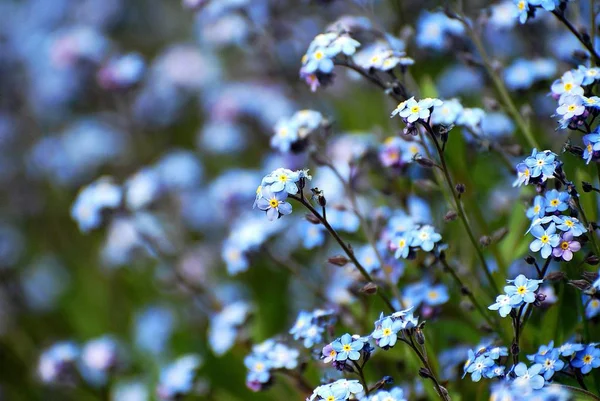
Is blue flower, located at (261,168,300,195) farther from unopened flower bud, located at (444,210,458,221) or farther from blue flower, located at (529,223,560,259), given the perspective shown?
blue flower, located at (529,223,560,259)

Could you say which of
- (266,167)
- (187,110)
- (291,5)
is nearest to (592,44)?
(266,167)

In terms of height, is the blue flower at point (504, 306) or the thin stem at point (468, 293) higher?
the thin stem at point (468, 293)

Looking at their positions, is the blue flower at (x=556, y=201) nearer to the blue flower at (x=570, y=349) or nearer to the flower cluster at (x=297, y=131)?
the blue flower at (x=570, y=349)

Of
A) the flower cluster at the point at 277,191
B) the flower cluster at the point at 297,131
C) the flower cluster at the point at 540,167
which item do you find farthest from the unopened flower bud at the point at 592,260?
the flower cluster at the point at 297,131

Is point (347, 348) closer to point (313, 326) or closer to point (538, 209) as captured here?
point (313, 326)

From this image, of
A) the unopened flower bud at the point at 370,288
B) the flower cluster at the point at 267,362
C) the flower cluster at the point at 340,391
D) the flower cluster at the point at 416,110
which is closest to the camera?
the flower cluster at the point at 340,391

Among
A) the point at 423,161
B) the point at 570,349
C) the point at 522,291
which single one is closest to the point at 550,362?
the point at 570,349

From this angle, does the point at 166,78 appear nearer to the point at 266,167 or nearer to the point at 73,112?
the point at 73,112
